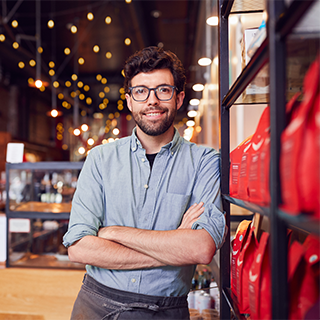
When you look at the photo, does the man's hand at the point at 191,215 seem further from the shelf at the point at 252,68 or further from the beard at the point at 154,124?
the shelf at the point at 252,68

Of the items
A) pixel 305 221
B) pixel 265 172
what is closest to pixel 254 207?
pixel 265 172

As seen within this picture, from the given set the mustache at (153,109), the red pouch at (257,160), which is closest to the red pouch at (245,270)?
the red pouch at (257,160)

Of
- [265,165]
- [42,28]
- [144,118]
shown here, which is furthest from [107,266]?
[42,28]

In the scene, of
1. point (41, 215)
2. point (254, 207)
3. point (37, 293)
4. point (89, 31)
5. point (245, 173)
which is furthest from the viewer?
point (89, 31)

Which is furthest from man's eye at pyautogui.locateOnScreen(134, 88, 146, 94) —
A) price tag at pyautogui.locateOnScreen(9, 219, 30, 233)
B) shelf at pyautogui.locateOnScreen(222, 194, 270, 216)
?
price tag at pyautogui.locateOnScreen(9, 219, 30, 233)

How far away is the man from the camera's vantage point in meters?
1.50

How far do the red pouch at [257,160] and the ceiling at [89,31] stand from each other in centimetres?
550

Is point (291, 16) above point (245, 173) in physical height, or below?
above

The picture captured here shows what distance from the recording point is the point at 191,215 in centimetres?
160

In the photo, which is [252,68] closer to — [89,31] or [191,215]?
[191,215]

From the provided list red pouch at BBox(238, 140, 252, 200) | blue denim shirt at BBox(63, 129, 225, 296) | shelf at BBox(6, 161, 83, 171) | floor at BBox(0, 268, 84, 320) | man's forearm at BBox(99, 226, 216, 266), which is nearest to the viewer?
red pouch at BBox(238, 140, 252, 200)

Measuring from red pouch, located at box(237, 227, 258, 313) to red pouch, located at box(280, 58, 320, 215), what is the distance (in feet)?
1.71

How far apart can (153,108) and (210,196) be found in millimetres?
585

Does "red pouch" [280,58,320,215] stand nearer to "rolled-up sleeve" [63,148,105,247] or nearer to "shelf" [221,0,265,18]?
"shelf" [221,0,265,18]
